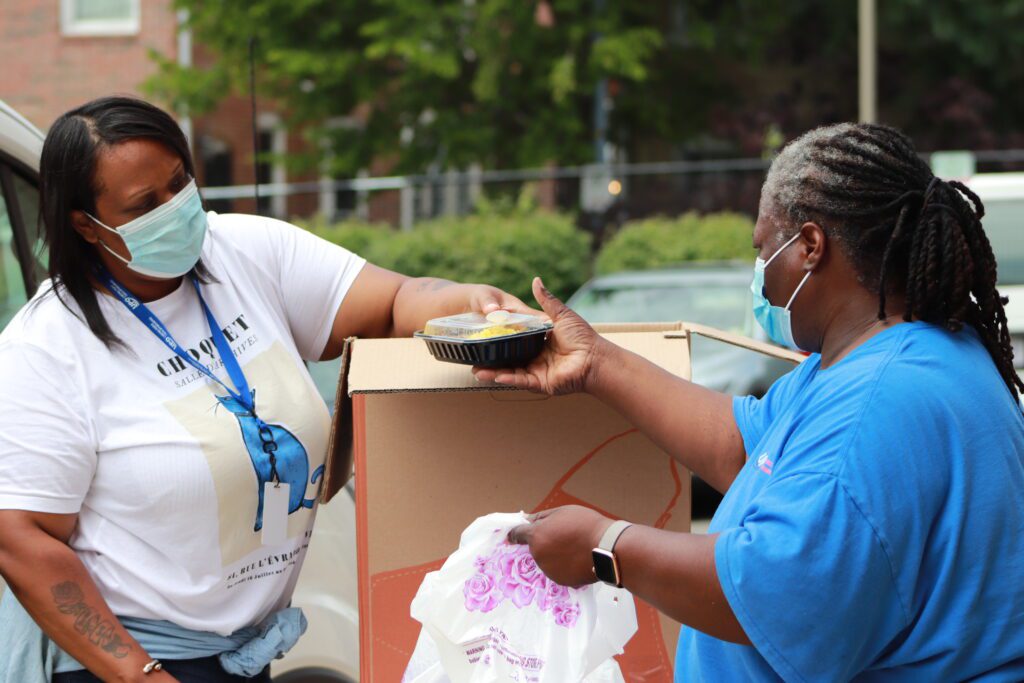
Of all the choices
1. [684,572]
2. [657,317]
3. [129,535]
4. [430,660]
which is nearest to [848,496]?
[684,572]

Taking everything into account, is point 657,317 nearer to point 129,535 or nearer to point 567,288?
point 567,288

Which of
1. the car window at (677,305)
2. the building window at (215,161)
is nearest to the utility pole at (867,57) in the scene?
the car window at (677,305)

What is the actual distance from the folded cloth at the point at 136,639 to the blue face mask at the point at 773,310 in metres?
1.06

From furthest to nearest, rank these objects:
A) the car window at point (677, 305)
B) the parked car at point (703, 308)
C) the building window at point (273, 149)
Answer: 1. the building window at point (273, 149)
2. the car window at point (677, 305)
3. the parked car at point (703, 308)

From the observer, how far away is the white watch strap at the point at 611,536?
1644mm

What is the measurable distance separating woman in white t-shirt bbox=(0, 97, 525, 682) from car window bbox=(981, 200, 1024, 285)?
5.96 metres

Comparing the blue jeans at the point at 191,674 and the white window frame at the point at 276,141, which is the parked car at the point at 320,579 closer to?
the blue jeans at the point at 191,674

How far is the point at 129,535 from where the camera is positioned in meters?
1.97

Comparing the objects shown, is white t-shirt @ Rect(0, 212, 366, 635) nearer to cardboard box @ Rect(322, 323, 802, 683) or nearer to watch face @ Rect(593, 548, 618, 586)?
cardboard box @ Rect(322, 323, 802, 683)

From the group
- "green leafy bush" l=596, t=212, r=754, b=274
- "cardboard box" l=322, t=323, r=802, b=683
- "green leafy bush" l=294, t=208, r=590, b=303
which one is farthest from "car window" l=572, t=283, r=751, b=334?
"cardboard box" l=322, t=323, r=802, b=683

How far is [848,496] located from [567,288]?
397 inches

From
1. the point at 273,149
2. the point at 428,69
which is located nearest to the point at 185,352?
the point at 428,69

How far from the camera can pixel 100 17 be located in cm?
1541

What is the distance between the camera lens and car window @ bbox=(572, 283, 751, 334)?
7.57 meters
